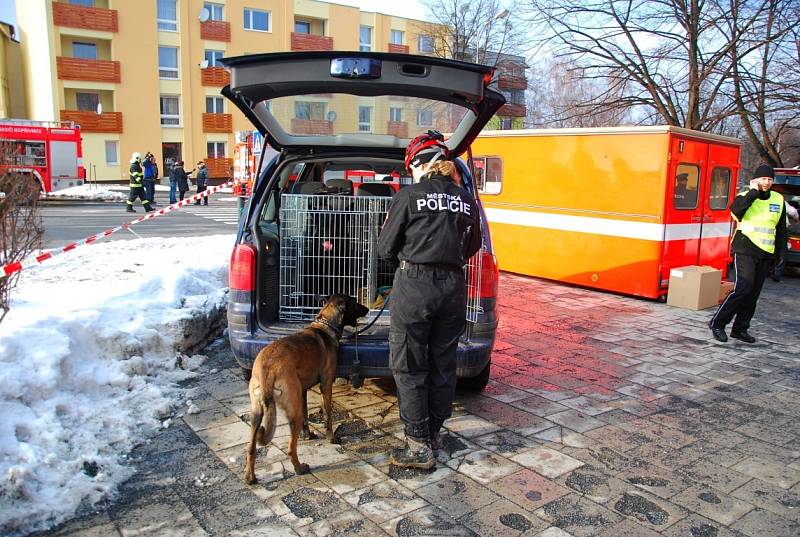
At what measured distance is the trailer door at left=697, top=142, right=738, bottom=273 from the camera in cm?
915

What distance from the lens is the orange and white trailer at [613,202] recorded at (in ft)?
27.9

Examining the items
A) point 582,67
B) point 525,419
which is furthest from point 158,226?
point 525,419

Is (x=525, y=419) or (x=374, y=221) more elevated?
(x=374, y=221)

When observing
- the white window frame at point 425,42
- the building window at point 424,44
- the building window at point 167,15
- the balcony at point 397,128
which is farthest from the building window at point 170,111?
the balcony at point 397,128

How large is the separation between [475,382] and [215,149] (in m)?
33.7

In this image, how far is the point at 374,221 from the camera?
4.41 meters

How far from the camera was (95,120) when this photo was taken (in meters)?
31.8

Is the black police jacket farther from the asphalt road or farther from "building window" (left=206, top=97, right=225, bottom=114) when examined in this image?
"building window" (left=206, top=97, right=225, bottom=114)

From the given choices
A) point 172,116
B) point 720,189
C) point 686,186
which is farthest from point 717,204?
point 172,116

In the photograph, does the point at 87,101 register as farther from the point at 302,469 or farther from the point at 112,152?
the point at 302,469

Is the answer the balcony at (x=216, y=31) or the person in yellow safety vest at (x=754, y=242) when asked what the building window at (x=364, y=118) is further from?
the balcony at (x=216, y=31)

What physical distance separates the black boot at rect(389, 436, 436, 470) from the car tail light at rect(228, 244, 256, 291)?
152 centimetres

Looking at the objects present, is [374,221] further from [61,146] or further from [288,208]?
[61,146]

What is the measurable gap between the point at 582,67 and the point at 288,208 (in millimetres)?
15053
